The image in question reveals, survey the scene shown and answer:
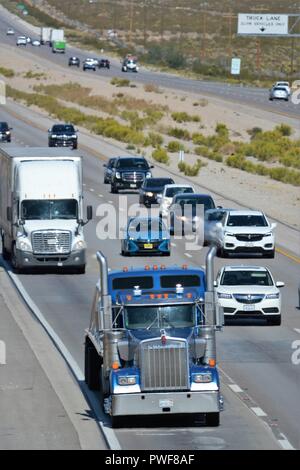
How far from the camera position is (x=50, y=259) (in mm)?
41625

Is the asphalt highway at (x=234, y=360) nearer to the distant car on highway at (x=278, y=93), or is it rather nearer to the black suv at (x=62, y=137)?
the black suv at (x=62, y=137)

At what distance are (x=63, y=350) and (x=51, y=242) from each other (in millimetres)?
13642

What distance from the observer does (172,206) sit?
5225 centimetres

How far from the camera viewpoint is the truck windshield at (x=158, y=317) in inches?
812

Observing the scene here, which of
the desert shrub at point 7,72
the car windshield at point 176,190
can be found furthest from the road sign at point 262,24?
the car windshield at point 176,190

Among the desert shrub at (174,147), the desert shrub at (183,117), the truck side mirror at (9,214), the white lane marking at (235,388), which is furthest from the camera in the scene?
the desert shrub at (183,117)

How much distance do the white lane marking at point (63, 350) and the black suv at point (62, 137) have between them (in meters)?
40.2

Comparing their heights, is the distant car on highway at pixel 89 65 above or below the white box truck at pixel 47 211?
below

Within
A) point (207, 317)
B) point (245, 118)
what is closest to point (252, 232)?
point (207, 317)

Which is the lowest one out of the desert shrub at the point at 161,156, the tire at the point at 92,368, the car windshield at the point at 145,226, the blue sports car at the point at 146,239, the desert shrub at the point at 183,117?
the desert shrub at the point at 183,117

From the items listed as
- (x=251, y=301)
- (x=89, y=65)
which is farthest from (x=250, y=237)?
(x=89, y=65)

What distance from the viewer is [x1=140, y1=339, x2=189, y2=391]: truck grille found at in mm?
19875

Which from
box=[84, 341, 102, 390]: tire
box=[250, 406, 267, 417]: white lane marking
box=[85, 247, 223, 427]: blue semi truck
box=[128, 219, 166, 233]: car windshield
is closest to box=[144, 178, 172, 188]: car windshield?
box=[128, 219, 166, 233]: car windshield

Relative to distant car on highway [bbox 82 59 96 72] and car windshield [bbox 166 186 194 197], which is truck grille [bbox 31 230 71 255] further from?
distant car on highway [bbox 82 59 96 72]
